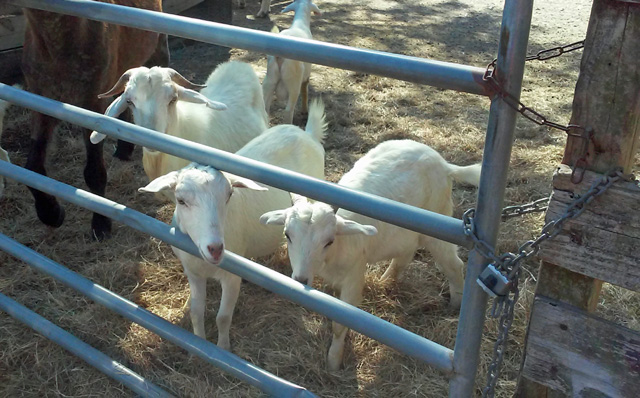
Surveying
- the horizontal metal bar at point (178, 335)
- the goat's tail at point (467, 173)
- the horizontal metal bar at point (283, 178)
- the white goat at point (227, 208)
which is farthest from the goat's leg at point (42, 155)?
the goat's tail at point (467, 173)

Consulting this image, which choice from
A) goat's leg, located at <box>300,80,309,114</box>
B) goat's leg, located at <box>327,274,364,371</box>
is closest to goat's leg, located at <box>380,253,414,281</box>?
goat's leg, located at <box>327,274,364,371</box>

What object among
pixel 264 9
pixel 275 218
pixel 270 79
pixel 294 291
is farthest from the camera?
pixel 264 9

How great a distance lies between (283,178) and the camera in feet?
→ 6.06

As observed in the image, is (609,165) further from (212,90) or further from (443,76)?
(212,90)

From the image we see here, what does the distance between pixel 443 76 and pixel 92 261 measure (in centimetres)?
347

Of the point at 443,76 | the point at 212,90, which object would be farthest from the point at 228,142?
the point at 443,76

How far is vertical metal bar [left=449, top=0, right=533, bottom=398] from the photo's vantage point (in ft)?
4.39

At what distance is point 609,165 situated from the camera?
1411 mm

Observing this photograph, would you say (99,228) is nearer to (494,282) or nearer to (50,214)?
(50,214)

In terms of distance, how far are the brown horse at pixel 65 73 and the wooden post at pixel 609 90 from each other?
3.76 meters

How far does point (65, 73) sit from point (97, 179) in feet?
2.68

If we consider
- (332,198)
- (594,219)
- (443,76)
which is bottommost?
(332,198)

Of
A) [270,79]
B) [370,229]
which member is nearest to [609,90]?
[370,229]

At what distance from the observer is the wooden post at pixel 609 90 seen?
4.30 feet
